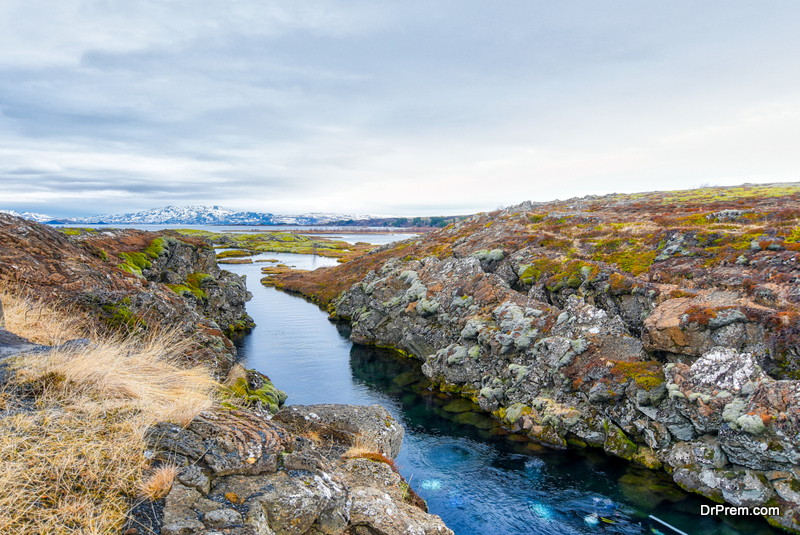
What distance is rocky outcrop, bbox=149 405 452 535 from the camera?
314 inches

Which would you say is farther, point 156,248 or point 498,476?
point 156,248

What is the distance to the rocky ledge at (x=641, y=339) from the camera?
23.0m

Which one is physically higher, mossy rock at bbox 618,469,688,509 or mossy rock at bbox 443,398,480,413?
mossy rock at bbox 618,469,688,509

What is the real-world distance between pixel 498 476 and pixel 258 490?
811 inches

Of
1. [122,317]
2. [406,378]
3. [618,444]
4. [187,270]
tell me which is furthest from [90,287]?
[187,270]

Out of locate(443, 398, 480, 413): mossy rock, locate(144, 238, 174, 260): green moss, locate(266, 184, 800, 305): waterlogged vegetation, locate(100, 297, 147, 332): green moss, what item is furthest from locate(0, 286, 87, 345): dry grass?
locate(266, 184, 800, 305): waterlogged vegetation

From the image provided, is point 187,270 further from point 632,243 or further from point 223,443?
point 632,243

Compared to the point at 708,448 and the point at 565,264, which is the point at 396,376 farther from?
the point at 708,448

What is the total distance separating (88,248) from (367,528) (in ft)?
87.7

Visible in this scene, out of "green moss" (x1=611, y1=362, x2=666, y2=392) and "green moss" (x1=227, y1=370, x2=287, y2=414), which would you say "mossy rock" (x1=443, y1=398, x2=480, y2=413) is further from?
"green moss" (x1=227, y1=370, x2=287, y2=414)

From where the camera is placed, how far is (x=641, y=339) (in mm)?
32812

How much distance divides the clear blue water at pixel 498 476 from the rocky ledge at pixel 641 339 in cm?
156

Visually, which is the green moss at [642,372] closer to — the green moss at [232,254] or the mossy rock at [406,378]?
the mossy rock at [406,378]

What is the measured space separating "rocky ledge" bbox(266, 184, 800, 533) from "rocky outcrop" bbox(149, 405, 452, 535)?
20202mm
